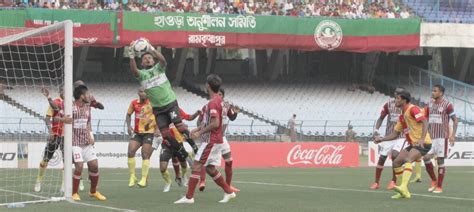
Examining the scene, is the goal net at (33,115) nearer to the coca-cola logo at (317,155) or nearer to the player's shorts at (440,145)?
the player's shorts at (440,145)

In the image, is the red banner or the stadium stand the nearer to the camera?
the red banner

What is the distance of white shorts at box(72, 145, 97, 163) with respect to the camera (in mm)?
15711

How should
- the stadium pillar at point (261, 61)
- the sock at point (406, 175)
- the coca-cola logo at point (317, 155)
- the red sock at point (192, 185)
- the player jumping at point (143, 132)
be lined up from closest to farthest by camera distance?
the red sock at point (192, 185)
the sock at point (406, 175)
the player jumping at point (143, 132)
the coca-cola logo at point (317, 155)
the stadium pillar at point (261, 61)

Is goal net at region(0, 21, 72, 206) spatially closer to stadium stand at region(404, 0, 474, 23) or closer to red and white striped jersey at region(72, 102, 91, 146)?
red and white striped jersey at region(72, 102, 91, 146)

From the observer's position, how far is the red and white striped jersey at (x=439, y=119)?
19.5 metres

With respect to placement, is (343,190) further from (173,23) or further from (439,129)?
(173,23)

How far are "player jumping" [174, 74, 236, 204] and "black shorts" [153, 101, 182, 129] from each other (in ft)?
1.61

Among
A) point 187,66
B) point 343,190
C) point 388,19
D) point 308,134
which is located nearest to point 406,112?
point 343,190

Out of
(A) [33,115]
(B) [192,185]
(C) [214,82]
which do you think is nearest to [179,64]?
(A) [33,115]

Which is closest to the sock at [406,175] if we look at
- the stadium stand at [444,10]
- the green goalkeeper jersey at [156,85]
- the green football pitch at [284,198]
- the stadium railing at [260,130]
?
the green football pitch at [284,198]

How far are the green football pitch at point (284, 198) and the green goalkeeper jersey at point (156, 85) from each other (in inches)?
66.8

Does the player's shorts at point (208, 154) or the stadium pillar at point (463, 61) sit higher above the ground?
the player's shorts at point (208, 154)

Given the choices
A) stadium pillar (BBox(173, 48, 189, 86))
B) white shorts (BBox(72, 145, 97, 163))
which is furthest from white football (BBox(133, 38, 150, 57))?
stadium pillar (BBox(173, 48, 189, 86))

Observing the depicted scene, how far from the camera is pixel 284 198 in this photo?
1623cm
